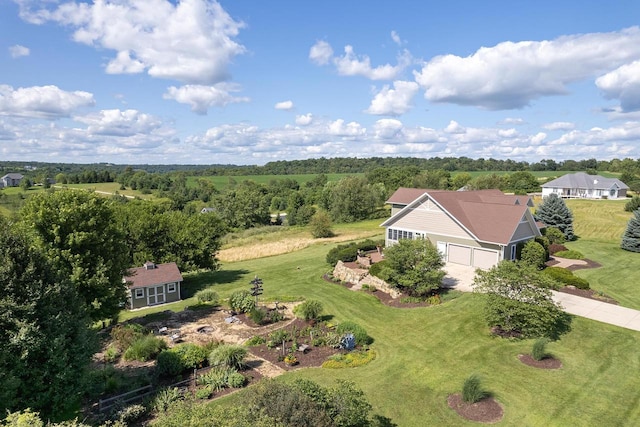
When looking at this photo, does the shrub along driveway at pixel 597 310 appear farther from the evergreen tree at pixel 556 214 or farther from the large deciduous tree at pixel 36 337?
the large deciduous tree at pixel 36 337

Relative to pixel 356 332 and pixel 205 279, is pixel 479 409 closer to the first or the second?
pixel 356 332

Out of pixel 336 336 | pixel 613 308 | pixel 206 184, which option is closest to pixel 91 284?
pixel 336 336

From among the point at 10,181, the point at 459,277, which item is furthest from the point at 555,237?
the point at 10,181

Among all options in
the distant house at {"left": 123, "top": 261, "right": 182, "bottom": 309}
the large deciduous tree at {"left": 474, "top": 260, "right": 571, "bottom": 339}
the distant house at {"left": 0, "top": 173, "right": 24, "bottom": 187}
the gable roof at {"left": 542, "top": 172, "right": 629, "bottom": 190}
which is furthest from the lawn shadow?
the distant house at {"left": 0, "top": 173, "right": 24, "bottom": 187}

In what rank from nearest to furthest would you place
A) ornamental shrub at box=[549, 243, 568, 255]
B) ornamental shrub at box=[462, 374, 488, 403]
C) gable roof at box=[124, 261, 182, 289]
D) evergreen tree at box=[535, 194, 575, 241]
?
1. ornamental shrub at box=[462, 374, 488, 403]
2. gable roof at box=[124, 261, 182, 289]
3. ornamental shrub at box=[549, 243, 568, 255]
4. evergreen tree at box=[535, 194, 575, 241]

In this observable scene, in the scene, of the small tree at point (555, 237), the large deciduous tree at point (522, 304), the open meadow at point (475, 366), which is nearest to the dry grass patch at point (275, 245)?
the open meadow at point (475, 366)

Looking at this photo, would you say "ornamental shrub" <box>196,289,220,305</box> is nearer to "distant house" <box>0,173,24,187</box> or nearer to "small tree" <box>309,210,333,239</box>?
"small tree" <box>309,210,333,239</box>
